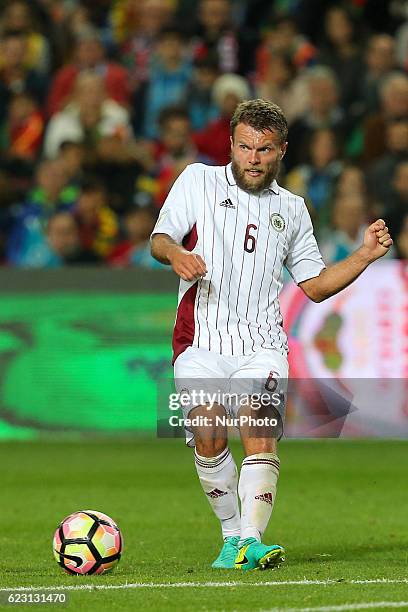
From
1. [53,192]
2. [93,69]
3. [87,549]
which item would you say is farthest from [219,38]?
[87,549]

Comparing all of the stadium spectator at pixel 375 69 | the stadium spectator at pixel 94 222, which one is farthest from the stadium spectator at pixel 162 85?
the stadium spectator at pixel 375 69

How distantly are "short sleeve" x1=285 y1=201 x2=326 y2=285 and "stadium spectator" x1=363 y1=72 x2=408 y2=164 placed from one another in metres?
8.74

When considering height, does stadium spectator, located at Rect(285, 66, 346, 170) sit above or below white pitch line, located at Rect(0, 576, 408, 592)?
above

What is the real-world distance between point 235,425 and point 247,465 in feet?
1.07

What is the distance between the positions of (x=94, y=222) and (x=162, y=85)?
294 cm

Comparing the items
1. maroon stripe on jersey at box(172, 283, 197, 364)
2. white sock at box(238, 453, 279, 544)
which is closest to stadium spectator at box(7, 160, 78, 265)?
maroon stripe on jersey at box(172, 283, 197, 364)

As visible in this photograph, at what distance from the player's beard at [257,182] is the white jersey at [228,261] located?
6cm

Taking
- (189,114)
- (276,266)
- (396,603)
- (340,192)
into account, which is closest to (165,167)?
(189,114)

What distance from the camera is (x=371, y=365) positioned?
14.4 m

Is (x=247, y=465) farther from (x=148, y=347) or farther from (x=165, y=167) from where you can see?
(x=165, y=167)

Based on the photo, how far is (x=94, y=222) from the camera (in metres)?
16.3

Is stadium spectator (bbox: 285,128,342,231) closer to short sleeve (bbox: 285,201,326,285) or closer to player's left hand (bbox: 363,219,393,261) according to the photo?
short sleeve (bbox: 285,201,326,285)

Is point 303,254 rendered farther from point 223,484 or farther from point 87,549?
point 87,549

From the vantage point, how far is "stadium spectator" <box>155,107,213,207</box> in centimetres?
1672
